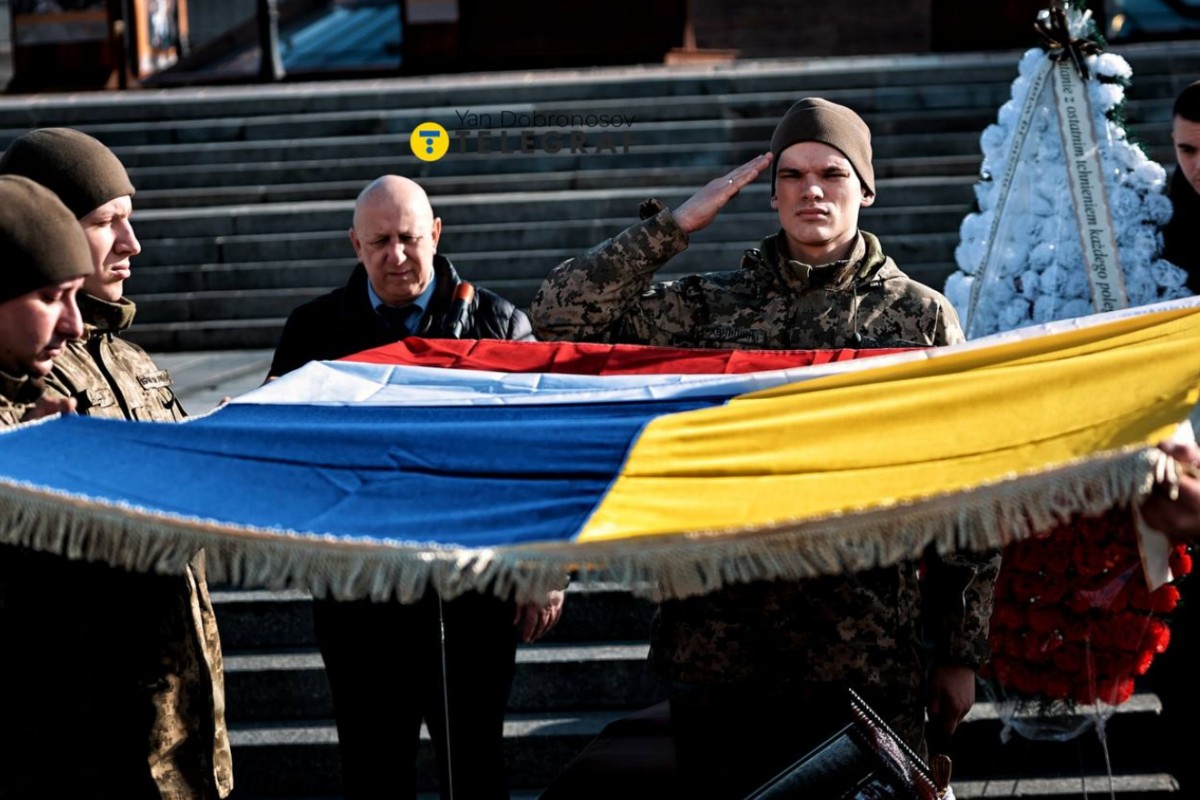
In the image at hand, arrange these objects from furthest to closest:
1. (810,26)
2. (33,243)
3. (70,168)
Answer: (810,26)
(70,168)
(33,243)

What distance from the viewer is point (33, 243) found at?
3193 mm

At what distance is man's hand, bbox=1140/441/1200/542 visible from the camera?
2.98 meters

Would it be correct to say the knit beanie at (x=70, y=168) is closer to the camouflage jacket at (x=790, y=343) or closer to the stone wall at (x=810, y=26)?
the camouflage jacket at (x=790, y=343)

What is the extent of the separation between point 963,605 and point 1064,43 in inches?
129

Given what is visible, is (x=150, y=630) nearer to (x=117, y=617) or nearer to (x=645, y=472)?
(x=117, y=617)

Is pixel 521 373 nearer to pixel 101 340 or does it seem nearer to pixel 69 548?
pixel 101 340

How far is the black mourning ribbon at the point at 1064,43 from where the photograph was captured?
6.29 meters

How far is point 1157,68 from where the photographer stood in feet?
40.9

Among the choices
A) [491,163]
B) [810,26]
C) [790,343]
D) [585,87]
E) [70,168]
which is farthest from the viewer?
[810,26]

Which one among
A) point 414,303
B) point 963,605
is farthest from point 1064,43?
point 963,605

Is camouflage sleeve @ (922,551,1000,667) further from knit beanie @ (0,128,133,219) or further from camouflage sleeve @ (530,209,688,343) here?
knit beanie @ (0,128,133,219)

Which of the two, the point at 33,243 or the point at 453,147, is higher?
the point at 453,147

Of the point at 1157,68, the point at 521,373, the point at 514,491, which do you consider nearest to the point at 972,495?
the point at 514,491

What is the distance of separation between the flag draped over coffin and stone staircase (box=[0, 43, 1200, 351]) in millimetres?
7099
